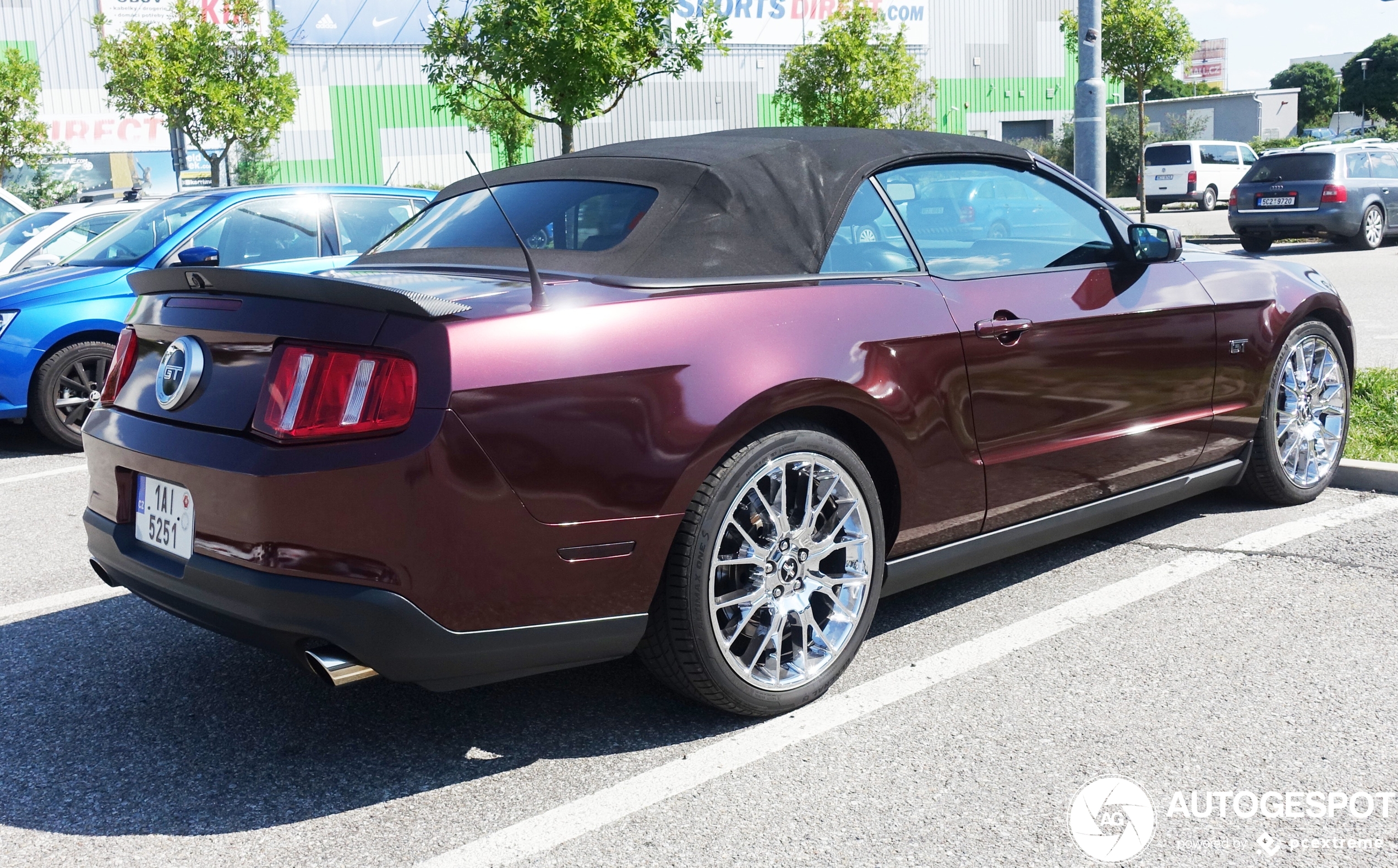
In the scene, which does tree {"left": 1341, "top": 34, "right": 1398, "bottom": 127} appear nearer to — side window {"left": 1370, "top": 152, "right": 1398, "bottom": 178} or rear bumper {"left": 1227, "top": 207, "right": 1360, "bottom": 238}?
side window {"left": 1370, "top": 152, "right": 1398, "bottom": 178}

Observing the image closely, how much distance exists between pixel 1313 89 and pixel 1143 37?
94.0 m

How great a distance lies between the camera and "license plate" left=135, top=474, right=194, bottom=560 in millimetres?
2857

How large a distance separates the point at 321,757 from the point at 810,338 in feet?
5.29

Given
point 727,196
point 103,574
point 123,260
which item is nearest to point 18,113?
point 123,260

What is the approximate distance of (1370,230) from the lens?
64.1 ft

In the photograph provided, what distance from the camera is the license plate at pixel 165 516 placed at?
9.37 feet

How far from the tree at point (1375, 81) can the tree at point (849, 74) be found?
71278mm

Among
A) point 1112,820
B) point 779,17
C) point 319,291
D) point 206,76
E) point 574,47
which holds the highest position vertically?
point 779,17

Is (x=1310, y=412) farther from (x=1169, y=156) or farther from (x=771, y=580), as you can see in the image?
(x=1169, y=156)

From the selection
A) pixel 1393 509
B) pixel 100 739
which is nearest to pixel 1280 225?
pixel 1393 509

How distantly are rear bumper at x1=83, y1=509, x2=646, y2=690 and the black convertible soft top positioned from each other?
0.93m

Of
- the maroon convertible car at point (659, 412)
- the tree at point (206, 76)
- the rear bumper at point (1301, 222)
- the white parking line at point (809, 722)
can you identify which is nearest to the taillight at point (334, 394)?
the maroon convertible car at point (659, 412)

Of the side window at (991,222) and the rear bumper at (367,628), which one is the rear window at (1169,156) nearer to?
the side window at (991,222)

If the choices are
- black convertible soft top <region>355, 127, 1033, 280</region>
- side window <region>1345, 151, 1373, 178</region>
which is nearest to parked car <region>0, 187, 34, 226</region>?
black convertible soft top <region>355, 127, 1033, 280</region>
